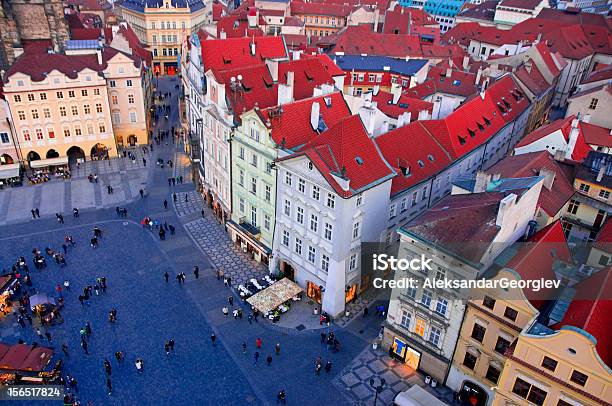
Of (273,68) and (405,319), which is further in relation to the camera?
(273,68)

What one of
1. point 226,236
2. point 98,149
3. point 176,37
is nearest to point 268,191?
point 226,236

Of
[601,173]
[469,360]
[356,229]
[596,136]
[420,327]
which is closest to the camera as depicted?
[469,360]

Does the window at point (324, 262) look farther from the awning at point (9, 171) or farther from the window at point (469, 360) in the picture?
the awning at point (9, 171)

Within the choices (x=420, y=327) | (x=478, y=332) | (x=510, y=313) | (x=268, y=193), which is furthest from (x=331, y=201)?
(x=510, y=313)

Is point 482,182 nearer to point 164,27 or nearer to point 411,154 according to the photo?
point 411,154

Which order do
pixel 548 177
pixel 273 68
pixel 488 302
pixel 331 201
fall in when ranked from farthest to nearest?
pixel 273 68 → pixel 548 177 → pixel 331 201 → pixel 488 302

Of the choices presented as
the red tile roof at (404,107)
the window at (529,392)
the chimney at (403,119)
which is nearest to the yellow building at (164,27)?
the red tile roof at (404,107)

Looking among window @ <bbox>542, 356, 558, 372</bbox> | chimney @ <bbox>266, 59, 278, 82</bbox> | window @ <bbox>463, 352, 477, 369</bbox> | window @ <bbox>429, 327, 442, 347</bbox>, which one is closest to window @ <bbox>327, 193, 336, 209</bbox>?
window @ <bbox>429, 327, 442, 347</bbox>

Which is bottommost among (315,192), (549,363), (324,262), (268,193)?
(324,262)
